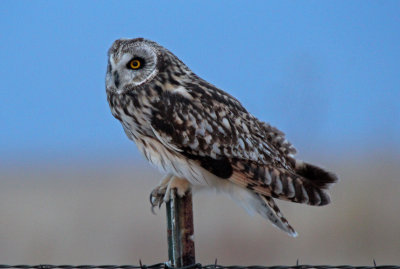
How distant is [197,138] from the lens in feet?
16.8

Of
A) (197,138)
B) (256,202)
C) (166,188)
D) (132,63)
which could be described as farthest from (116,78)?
(256,202)

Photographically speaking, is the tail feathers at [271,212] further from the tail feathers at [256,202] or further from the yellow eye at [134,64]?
the yellow eye at [134,64]

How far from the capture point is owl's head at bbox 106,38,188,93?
5.32 m

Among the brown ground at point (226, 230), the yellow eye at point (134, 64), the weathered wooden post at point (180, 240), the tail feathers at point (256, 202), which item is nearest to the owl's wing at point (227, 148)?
the tail feathers at point (256, 202)

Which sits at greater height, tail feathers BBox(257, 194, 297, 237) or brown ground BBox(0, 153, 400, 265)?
brown ground BBox(0, 153, 400, 265)

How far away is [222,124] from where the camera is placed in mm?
5242

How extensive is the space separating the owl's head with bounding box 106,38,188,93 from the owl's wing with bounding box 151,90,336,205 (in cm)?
25

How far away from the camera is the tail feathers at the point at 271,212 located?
5.20m

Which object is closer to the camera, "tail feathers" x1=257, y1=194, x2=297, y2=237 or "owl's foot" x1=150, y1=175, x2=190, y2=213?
"owl's foot" x1=150, y1=175, x2=190, y2=213

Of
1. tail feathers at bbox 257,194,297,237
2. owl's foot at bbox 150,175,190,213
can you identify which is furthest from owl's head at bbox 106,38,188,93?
tail feathers at bbox 257,194,297,237

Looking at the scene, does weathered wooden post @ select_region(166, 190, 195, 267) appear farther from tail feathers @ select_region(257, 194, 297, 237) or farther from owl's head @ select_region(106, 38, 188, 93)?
owl's head @ select_region(106, 38, 188, 93)

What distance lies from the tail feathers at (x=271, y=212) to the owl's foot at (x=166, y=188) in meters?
0.58

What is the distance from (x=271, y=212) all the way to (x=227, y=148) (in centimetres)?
53

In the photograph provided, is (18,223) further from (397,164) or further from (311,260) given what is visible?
(397,164)
